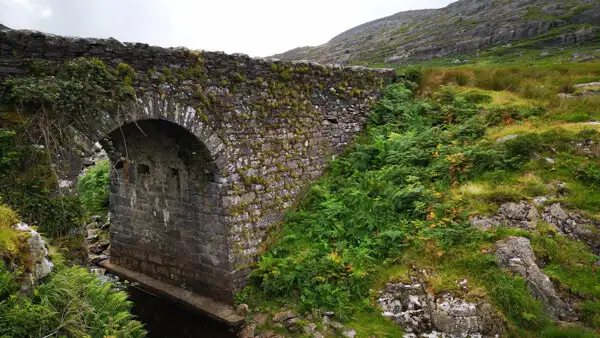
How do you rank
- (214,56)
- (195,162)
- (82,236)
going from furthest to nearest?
1. (195,162)
2. (214,56)
3. (82,236)

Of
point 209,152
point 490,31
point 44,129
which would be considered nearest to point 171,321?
point 209,152

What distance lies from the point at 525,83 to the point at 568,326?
10258mm

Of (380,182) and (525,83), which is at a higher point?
(525,83)

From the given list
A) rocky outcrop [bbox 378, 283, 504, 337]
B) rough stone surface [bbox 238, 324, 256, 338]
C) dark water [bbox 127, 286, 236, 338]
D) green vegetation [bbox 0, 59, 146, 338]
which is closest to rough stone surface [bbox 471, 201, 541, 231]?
rocky outcrop [bbox 378, 283, 504, 337]

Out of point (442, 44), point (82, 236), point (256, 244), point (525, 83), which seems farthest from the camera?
point (442, 44)

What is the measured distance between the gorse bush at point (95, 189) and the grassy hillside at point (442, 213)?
9465 millimetres

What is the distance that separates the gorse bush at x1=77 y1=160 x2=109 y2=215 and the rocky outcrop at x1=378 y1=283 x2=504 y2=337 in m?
12.6

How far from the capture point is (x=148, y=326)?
377 inches

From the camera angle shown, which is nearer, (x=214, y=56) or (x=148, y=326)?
(x=214, y=56)

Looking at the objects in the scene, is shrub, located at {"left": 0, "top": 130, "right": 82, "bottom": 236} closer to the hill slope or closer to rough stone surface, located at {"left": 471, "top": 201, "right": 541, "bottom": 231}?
rough stone surface, located at {"left": 471, "top": 201, "right": 541, "bottom": 231}

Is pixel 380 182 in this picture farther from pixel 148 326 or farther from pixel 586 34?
pixel 586 34

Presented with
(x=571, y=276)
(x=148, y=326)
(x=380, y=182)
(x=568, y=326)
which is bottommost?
(x=148, y=326)

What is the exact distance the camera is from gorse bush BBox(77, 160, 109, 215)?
1606 centimetres

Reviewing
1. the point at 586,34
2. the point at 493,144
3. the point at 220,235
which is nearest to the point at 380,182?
the point at 493,144
